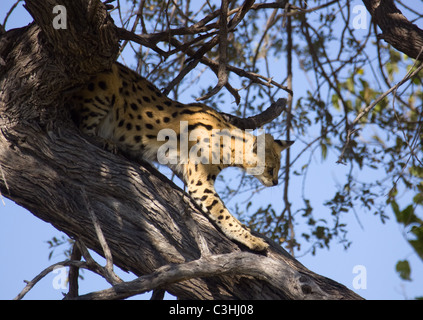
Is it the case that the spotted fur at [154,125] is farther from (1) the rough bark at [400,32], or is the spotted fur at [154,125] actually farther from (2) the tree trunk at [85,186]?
(1) the rough bark at [400,32]

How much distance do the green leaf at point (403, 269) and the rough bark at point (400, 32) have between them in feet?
7.71

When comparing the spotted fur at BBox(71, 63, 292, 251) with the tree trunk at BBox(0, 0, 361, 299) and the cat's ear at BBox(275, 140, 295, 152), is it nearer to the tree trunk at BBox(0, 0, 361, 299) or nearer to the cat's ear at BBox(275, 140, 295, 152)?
the cat's ear at BBox(275, 140, 295, 152)

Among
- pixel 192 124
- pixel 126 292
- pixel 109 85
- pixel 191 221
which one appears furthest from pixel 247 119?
pixel 126 292

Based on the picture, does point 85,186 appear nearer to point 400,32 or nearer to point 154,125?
point 154,125

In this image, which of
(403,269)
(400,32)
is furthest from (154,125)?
(403,269)

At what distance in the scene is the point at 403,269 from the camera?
6.43 metres

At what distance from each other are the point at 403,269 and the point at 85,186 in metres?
3.66

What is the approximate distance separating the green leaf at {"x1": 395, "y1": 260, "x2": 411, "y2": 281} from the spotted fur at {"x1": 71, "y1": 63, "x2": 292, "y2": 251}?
195cm

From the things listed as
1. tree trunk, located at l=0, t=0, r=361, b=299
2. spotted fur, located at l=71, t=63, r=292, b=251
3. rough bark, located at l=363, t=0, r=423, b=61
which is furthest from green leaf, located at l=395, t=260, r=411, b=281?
rough bark, located at l=363, t=0, r=423, b=61

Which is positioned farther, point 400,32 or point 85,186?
point 400,32
